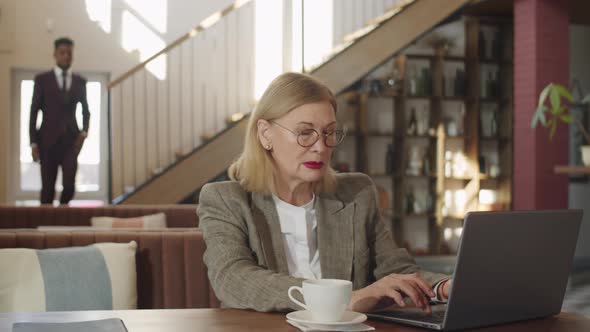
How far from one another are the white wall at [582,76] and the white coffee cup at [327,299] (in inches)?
318

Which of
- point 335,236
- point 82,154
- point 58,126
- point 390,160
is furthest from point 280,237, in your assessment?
point 82,154

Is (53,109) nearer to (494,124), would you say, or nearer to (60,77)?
(60,77)

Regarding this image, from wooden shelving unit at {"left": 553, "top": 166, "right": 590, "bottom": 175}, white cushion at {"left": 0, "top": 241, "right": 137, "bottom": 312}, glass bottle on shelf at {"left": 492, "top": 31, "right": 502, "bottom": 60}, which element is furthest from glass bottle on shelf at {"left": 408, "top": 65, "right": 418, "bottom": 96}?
white cushion at {"left": 0, "top": 241, "right": 137, "bottom": 312}

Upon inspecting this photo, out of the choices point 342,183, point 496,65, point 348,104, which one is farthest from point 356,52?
point 342,183

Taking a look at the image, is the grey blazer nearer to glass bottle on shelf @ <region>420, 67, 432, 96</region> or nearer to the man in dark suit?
the man in dark suit

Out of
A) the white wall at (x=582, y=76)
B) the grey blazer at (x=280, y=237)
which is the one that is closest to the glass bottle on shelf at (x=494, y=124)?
the white wall at (x=582, y=76)

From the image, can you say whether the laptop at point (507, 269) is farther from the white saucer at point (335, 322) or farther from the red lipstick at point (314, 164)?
the red lipstick at point (314, 164)

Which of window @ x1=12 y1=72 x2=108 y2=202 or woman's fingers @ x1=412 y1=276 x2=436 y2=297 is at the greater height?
window @ x1=12 y1=72 x2=108 y2=202

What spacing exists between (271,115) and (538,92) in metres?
5.72

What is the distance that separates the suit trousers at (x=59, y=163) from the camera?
7156 millimetres

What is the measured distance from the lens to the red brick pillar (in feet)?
24.2

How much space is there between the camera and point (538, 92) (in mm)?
7367

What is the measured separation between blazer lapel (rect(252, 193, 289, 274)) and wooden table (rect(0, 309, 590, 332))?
48 cm

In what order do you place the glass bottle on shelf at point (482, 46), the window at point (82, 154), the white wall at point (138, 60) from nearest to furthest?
1. the glass bottle on shelf at point (482, 46)
2. the white wall at point (138, 60)
3. the window at point (82, 154)
